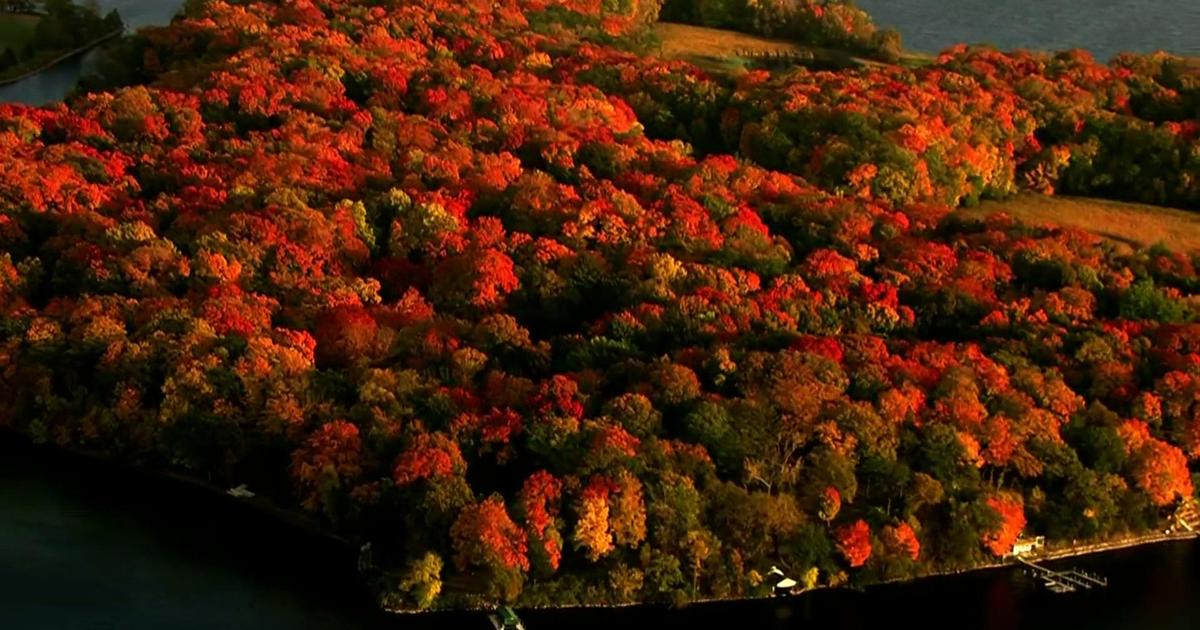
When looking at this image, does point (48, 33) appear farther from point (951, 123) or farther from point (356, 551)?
point (356, 551)

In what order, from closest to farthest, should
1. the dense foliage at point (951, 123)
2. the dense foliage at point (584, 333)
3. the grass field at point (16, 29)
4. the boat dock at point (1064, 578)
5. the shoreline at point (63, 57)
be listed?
1. the dense foliage at point (584, 333)
2. the boat dock at point (1064, 578)
3. the dense foliage at point (951, 123)
4. the shoreline at point (63, 57)
5. the grass field at point (16, 29)

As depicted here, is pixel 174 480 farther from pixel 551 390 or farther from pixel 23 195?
pixel 23 195

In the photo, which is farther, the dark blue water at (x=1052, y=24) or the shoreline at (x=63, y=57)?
the shoreline at (x=63, y=57)

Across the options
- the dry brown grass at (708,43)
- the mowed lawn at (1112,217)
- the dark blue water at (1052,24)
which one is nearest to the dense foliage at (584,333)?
the mowed lawn at (1112,217)

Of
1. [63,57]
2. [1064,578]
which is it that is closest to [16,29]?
[63,57]

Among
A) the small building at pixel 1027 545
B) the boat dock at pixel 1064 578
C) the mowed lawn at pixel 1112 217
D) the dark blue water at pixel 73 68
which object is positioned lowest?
the boat dock at pixel 1064 578

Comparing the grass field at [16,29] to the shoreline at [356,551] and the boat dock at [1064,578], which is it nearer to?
the shoreline at [356,551]
